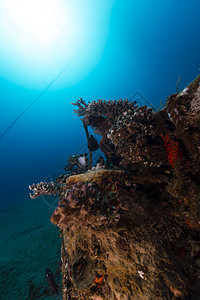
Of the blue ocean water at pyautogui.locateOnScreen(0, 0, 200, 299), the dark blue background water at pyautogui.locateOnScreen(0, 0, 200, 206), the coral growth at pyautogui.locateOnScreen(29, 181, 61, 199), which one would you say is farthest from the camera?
the blue ocean water at pyautogui.locateOnScreen(0, 0, 200, 299)

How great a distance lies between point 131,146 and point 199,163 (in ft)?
4.60

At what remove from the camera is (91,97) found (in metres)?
117

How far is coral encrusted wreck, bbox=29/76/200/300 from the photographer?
1.85 meters

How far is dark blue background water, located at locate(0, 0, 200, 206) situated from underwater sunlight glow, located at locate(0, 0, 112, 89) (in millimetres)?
9147

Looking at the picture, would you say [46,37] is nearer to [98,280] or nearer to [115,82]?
[115,82]

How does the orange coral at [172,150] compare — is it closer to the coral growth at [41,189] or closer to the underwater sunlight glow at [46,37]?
the coral growth at [41,189]

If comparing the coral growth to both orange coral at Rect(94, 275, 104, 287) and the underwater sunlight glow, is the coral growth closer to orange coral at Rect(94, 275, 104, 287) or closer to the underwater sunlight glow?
orange coral at Rect(94, 275, 104, 287)

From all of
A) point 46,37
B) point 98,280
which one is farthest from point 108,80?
point 98,280

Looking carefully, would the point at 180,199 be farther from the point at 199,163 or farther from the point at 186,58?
the point at 186,58

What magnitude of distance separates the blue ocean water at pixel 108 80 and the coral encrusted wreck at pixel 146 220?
5596cm

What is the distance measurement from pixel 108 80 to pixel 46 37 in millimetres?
58544

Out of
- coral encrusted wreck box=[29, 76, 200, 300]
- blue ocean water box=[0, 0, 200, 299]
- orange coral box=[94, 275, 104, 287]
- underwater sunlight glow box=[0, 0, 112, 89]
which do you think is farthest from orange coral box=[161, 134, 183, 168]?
underwater sunlight glow box=[0, 0, 112, 89]

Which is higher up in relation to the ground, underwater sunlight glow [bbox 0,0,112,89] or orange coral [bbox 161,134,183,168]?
underwater sunlight glow [bbox 0,0,112,89]

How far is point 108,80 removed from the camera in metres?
115
